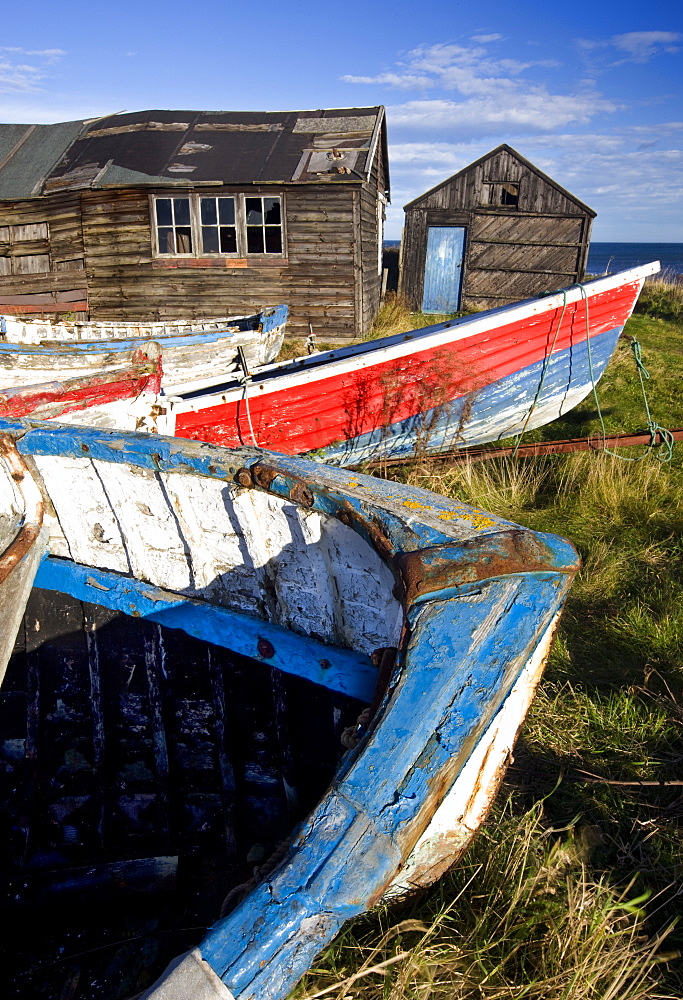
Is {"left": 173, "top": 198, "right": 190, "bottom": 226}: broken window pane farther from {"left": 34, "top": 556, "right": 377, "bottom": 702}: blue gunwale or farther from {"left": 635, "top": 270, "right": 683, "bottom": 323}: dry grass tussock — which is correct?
{"left": 635, "top": 270, "right": 683, "bottom": 323}: dry grass tussock

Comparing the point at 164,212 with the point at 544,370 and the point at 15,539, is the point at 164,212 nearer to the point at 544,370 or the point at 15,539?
the point at 544,370

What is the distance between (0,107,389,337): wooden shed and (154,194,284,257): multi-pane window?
0.8 inches

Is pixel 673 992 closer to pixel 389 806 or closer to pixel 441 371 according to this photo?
pixel 389 806

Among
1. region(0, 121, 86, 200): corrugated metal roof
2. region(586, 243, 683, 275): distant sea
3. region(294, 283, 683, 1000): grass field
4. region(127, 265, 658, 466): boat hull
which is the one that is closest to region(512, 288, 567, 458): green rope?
region(127, 265, 658, 466): boat hull

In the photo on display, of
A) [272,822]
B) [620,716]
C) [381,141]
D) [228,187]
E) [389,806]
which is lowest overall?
[272,822]

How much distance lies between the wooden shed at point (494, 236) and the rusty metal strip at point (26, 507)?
13.8 m

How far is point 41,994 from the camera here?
1972 millimetres

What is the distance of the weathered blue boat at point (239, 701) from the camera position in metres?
1.33

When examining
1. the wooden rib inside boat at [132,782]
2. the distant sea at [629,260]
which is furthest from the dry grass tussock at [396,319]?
the distant sea at [629,260]

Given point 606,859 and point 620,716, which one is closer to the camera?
point 606,859

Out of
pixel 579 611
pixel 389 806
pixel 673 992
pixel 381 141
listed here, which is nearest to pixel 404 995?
pixel 389 806

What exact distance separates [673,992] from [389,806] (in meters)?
1.01

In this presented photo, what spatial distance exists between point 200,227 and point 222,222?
39 cm

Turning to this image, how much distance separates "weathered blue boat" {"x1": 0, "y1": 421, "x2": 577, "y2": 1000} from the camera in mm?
1326
